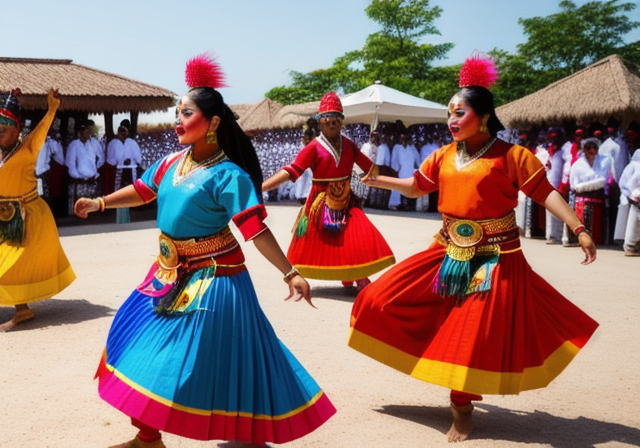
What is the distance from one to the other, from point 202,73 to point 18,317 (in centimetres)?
384

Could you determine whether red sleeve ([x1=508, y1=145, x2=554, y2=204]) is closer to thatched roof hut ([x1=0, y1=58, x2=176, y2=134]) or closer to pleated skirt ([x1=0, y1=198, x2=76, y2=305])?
pleated skirt ([x1=0, y1=198, x2=76, y2=305])

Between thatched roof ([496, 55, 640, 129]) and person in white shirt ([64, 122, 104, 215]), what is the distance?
8.98 meters

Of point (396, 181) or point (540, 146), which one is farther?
point (540, 146)

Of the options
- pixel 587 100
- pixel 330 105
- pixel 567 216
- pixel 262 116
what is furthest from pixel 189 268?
pixel 262 116

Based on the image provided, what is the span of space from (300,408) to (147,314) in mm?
805

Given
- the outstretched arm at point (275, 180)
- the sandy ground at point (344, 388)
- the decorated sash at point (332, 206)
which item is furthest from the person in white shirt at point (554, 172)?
the outstretched arm at point (275, 180)

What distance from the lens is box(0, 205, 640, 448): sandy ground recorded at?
13.1ft

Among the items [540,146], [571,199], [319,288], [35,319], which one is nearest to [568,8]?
[540,146]

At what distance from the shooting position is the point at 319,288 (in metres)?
8.50

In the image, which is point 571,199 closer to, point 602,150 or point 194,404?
point 602,150

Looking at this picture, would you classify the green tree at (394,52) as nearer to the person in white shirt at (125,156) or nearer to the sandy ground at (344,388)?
the person in white shirt at (125,156)

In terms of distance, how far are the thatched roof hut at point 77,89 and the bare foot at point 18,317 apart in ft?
31.2

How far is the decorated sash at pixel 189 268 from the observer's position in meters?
3.40

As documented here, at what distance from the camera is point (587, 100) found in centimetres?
1402
